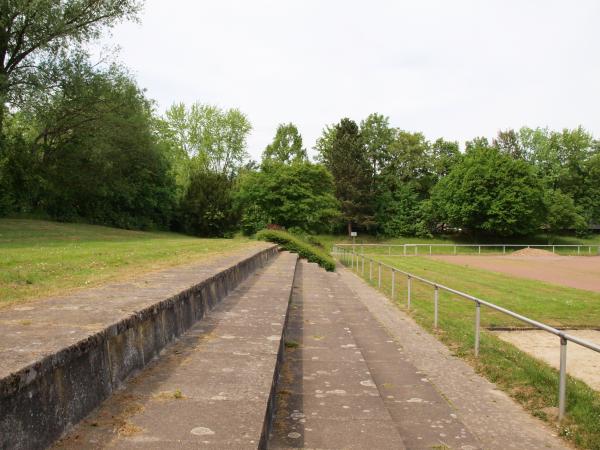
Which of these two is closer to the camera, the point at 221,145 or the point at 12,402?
the point at 12,402

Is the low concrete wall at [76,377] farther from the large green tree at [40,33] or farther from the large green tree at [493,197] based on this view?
the large green tree at [493,197]

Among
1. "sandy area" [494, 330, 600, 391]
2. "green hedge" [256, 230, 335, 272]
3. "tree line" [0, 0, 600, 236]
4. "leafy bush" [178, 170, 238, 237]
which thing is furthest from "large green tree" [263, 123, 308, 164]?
"sandy area" [494, 330, 600, 391]

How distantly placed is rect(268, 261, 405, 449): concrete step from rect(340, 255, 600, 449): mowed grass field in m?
1.76

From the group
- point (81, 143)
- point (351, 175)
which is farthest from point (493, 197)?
point (81, 143)

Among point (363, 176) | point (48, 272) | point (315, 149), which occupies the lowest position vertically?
point (48, 272)

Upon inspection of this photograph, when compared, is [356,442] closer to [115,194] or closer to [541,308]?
[541,308]

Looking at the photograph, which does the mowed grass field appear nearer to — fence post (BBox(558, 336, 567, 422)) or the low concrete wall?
fence post (BBox(558, 336, 567, 422))

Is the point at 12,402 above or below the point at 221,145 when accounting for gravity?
below

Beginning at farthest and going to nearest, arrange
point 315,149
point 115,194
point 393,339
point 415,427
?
1. point 315,149
2. point 115,194
3. point 393,339
4. point 415,427

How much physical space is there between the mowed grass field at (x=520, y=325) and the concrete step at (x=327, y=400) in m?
1.76

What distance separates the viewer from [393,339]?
7.83 m

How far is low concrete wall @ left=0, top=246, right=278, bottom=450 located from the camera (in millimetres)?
1974

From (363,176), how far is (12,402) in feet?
202

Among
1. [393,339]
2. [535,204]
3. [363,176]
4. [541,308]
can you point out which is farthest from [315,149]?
[393,339]
